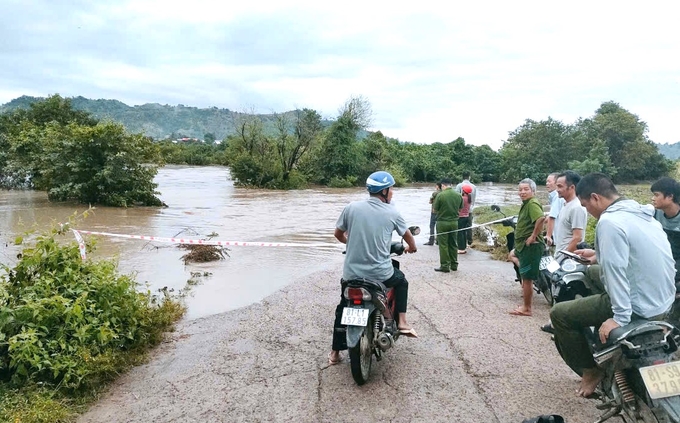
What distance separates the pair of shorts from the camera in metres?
6.57

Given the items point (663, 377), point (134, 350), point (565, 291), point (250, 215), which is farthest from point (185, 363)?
point (250, 215)

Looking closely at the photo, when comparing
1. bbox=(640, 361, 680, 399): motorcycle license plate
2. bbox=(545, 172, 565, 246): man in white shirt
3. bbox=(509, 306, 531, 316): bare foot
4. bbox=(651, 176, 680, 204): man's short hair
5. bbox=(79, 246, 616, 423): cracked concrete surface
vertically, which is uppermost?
bbox=(651, 176, 680, 204): man's short hair

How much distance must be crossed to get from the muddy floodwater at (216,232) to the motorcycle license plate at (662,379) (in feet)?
17.7

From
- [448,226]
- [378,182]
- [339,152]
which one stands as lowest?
[448,226]

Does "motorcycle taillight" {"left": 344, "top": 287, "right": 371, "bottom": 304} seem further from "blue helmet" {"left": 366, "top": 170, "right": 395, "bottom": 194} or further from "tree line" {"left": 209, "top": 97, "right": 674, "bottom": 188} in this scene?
"tree line" {"left": 209, "top": 97, "right": 674, "bottom": 188}

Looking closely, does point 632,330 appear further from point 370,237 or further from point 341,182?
point 341,182

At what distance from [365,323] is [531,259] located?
323 cm

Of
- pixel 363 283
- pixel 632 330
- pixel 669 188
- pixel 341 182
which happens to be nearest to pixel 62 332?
pixel 363 283

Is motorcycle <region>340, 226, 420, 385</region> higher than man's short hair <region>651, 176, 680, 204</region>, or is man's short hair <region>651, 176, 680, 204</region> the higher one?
man's short hair <region>651, 176, 680, 204</region>

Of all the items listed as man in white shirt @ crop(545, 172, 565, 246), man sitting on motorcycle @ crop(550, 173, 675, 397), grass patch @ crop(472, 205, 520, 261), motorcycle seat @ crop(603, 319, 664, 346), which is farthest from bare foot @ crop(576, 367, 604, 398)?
grass patch @ crop(472, 205, 520, 261)

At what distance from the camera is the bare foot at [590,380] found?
152 inches

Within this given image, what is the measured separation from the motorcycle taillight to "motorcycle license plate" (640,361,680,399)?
2175 mm

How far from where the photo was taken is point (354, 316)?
4.40m

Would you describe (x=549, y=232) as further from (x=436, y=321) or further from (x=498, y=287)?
(x=436, y=321)
